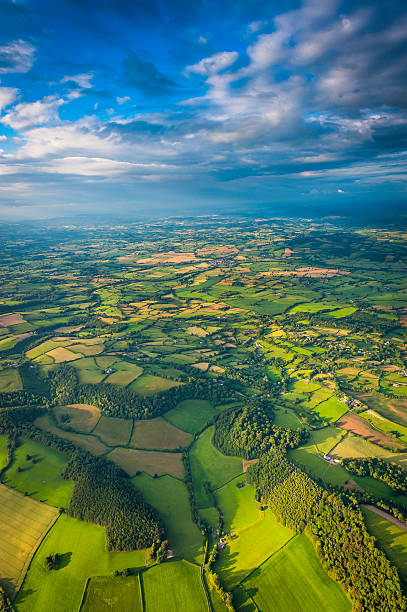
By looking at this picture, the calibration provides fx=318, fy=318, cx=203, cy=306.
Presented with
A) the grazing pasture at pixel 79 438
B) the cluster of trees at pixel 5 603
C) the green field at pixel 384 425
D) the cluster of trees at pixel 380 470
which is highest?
the cluster of trees at pixel 380 470

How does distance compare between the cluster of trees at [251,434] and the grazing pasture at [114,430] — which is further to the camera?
the grazing pasture at [114,430]

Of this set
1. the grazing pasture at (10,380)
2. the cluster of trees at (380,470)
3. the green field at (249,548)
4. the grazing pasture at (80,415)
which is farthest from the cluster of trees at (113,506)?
the grazing pasture at (10,380)

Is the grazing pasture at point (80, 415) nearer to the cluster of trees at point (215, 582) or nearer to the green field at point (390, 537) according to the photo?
the cluster of trees at point (215, 582)

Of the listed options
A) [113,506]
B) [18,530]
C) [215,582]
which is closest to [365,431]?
[215,582]

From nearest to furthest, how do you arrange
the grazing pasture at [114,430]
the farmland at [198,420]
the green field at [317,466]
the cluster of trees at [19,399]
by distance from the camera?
1. the farmland at [198,420]
2. the green field at [317,466]
3. the grazing pasture at [114,430]
4. the cluster of trees at [19,399]

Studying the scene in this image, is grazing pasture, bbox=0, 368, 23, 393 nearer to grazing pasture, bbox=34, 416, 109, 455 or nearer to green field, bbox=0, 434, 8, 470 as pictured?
grazing pasture, bbox=34, 416, 109, 455

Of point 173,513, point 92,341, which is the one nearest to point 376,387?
point 173,513

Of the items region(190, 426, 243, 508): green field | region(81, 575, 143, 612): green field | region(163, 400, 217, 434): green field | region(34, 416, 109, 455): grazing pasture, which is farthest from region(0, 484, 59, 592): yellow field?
region(163, 400, 217, 434): green field
